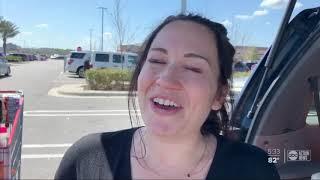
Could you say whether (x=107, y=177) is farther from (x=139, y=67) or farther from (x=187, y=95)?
(x=139, y=67)

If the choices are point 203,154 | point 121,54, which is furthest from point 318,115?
point 121,54

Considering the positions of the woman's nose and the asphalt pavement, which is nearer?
the woman's nose

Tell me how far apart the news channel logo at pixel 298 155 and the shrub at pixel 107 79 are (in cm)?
1599

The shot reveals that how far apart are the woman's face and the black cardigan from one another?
0.53 ft

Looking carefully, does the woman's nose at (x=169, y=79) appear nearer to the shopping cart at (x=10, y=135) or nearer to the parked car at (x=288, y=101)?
the shopping cart at (x=10, y=135)

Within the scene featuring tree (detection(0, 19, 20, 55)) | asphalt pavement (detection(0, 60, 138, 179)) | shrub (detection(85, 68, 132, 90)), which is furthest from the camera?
tree (detection(0, 19, 20, 55))

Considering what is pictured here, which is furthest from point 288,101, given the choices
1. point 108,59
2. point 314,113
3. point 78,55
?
point 78,55

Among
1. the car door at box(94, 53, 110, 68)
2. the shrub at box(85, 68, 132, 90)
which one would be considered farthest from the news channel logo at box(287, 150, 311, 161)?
the car door at box(94, 53, 110, 68)

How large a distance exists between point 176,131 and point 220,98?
335 millimetres

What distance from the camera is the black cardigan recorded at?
5.49 ft

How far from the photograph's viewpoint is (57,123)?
11141 millimetres

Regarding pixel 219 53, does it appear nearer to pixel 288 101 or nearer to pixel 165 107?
pixel 165 107

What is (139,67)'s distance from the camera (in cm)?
196

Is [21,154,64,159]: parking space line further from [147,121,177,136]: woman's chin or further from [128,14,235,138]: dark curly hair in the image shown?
[147,121,177,136]: woman's chin
